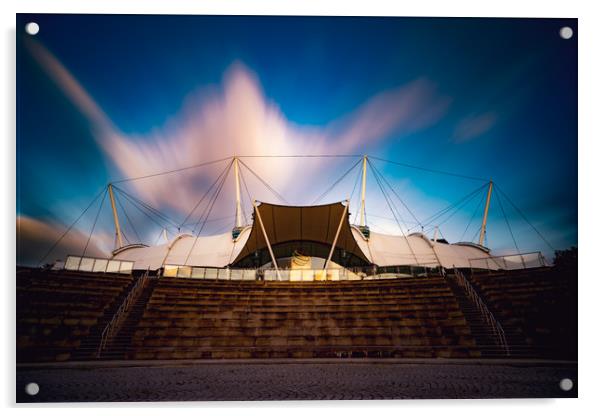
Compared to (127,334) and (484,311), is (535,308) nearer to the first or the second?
(484,311)

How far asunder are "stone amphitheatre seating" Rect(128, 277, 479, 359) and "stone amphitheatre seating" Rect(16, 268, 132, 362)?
148cm

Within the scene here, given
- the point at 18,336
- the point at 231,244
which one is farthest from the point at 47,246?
the point at 231,244

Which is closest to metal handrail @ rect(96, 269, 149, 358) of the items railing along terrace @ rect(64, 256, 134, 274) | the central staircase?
the central staircase

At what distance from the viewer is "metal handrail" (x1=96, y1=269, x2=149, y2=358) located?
9.34 metres

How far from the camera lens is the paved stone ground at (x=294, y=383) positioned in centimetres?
513

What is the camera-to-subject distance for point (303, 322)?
11039mm

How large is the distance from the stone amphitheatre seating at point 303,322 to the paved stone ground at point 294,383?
6.26 ft

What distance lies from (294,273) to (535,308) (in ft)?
32.2

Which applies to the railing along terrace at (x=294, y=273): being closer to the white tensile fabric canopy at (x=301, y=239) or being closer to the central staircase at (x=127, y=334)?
the central staircase at (x=127, y=334)

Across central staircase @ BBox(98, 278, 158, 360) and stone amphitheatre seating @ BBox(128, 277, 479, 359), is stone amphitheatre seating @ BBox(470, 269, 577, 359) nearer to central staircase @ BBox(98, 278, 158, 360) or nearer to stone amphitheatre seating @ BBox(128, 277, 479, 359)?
stone amphitheatre seating @ BBox(128, 277, 479, 359)

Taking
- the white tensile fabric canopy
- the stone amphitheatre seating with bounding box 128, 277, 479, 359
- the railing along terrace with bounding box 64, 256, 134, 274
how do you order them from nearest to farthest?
the stone amphitheatre seating with bounding box 128, 277, 479, 359 → the railing along terrace with bounding box 64, 256, 134, 274 → the white tensile fabric canopy

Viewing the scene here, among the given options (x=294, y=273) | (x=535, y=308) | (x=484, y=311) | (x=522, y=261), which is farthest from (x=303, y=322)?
(x=522, y=261)

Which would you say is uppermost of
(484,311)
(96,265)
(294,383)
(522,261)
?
(522,261)

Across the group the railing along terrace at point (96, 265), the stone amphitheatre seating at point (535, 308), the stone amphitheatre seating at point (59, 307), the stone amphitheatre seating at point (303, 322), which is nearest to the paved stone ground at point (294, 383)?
the stone amphitheatre seating at point (535, 308)
